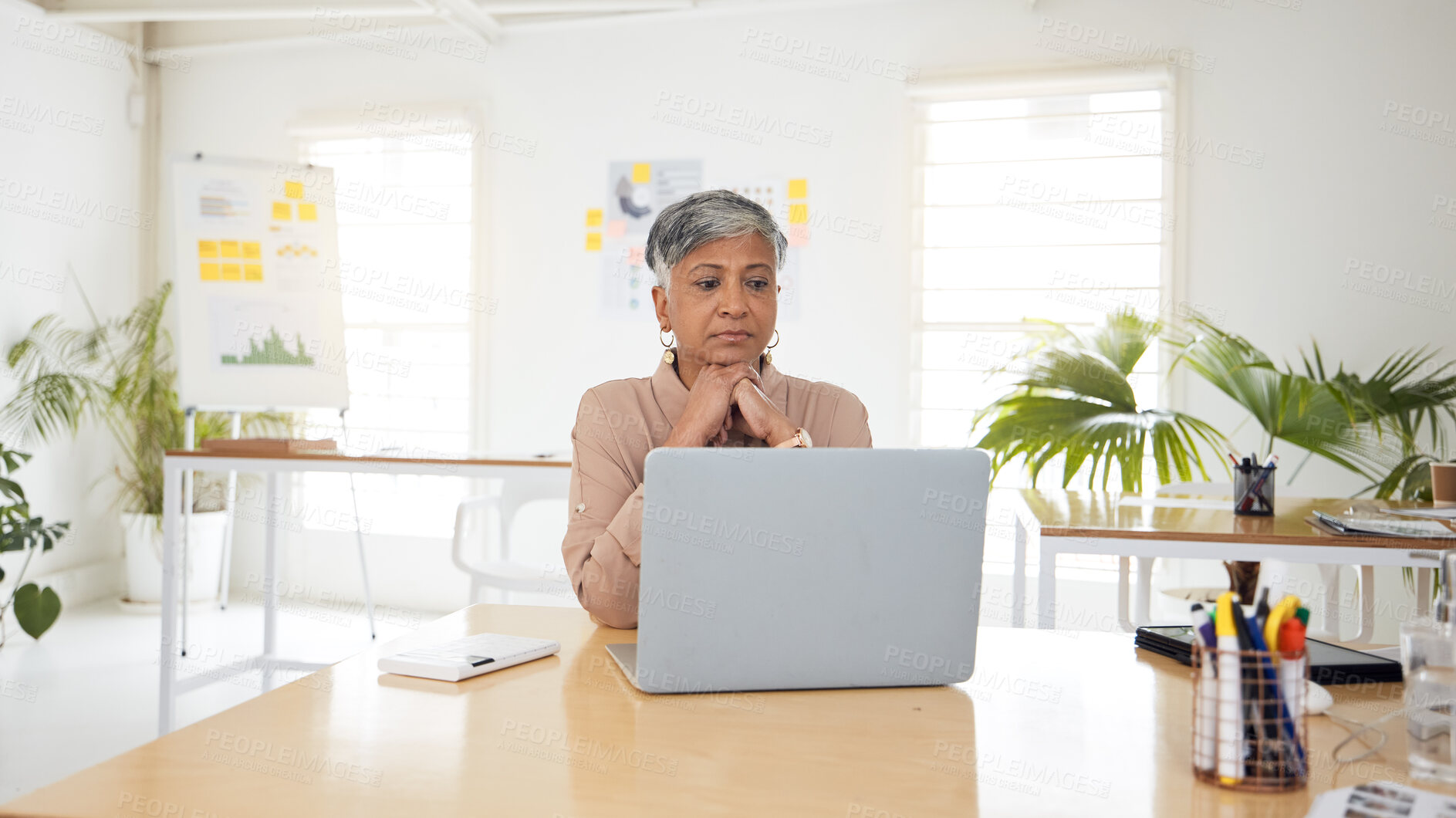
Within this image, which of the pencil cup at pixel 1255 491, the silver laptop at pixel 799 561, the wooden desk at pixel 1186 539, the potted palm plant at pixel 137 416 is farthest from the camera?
the potted palm plant at pixel 137 416

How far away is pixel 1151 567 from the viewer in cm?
333

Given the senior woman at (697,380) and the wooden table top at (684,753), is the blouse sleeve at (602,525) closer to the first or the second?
the senior woman at (697,380)

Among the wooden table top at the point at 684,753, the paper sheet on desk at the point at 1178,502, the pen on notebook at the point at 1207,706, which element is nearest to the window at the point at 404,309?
the paper sheet on desk at the point at 1178,502

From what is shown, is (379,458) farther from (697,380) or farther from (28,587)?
(697,380)

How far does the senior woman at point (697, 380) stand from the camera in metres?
1.43

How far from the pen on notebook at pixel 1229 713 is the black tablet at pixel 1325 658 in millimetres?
323

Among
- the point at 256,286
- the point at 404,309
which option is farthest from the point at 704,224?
the point at 404,309

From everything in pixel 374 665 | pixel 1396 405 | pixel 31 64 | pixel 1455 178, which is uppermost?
pixel 31 64

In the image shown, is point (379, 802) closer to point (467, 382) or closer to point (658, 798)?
point (658, 798)

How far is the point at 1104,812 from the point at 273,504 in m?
3.43

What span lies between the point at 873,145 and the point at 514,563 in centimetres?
234

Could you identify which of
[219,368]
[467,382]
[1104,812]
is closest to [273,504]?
[219,368]

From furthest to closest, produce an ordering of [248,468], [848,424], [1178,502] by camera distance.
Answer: [248,468] < [1178,502] < [848,424]

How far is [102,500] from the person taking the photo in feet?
17.0
